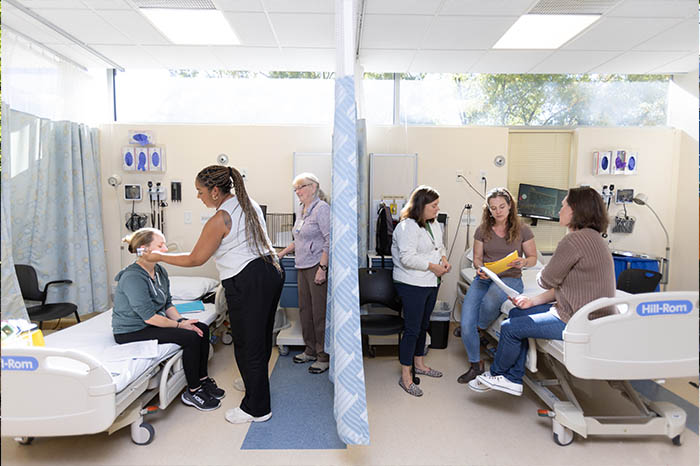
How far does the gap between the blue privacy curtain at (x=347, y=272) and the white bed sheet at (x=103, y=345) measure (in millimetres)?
1024

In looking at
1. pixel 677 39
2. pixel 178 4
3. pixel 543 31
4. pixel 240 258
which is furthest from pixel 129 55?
pixel 677 39

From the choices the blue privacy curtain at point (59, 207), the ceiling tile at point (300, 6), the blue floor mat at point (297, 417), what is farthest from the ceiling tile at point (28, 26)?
the blue floor mat at point (297, 417)

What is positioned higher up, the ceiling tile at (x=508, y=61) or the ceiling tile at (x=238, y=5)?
the ceiling tile at (x=238, y=5)

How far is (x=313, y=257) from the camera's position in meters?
3.03

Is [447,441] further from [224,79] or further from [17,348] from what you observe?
[224,79]

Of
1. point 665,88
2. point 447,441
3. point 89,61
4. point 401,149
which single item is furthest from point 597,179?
point 89,61

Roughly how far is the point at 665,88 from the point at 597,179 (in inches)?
40.2

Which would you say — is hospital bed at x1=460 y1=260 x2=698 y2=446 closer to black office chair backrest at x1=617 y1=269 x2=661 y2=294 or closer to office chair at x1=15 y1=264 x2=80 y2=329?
black office chair backrest at x1=617 y1=269 x2=661 y2=294

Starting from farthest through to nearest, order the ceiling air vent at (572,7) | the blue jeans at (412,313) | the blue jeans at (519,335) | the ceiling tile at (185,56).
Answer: the ceiling tile at (185,56), the ceiling air vent at (572,7), the blue jeans at (412,313), the blue jeans at (519,335)

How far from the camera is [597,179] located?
4301 mm

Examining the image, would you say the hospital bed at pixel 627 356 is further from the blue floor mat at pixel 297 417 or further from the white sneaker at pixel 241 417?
the white sneaker at pixel 241 417

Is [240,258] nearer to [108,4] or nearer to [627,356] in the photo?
[627,356]

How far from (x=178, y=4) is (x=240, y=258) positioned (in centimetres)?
187

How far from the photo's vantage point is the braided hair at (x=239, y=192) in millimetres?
2166
